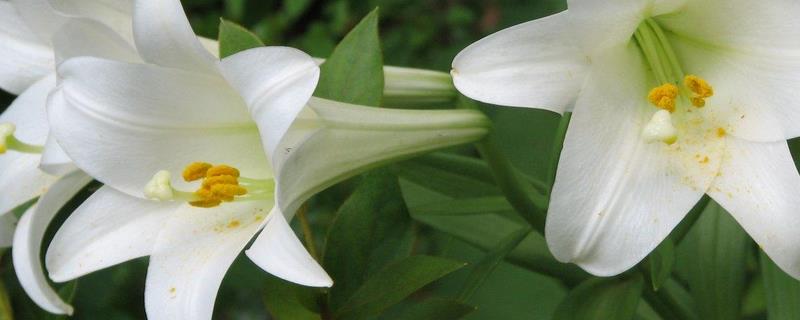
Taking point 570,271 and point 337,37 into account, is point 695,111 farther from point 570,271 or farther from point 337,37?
point 337,37

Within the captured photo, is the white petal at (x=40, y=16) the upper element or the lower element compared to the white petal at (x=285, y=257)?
upper

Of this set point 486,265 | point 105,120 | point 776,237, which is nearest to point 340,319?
point 486,265

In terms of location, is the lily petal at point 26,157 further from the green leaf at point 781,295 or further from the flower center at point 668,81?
the green leaf at point 781,295

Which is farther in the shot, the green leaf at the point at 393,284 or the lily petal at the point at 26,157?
the lily petal at the point at 26,157

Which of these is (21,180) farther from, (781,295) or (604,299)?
(781,295)

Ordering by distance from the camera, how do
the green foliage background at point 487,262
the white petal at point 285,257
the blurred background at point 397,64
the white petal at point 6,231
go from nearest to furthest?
1. the white petal at point 285,257
2. the green foliage background at point 487,262
3. the white petal at point 6,231
4. the blurred background at point 397,64

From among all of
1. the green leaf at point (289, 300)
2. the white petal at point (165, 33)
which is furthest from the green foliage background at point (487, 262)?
the white petal at point (165, 33)

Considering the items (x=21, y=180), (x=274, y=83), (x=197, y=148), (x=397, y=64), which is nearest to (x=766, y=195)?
(x=274, y=83)
